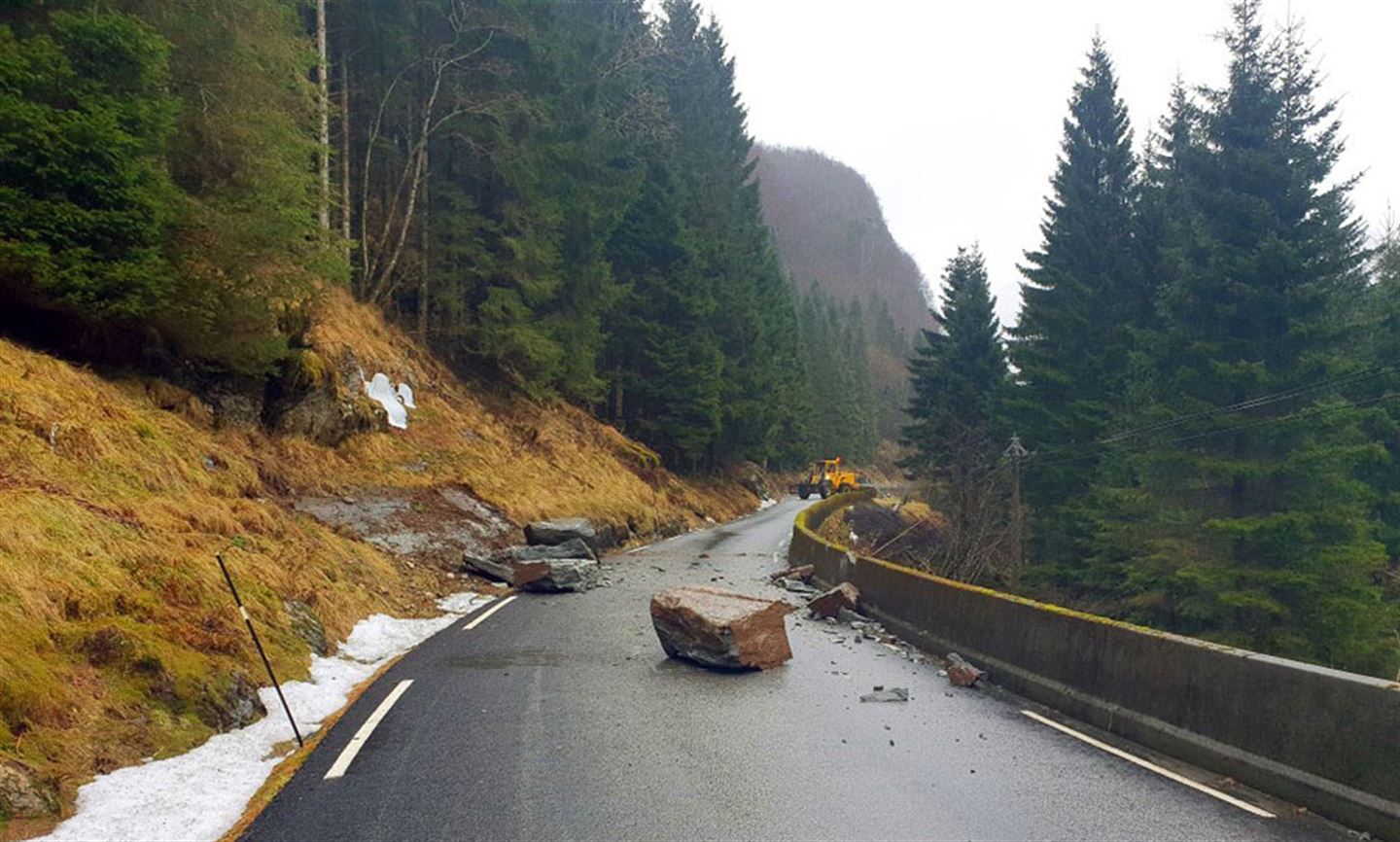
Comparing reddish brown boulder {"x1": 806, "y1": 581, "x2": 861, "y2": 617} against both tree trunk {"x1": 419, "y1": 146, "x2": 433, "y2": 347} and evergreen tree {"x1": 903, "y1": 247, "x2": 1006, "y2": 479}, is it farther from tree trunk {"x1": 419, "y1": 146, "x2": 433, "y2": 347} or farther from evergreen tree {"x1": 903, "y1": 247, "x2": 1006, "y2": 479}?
evergreen tree {"x1": 903, "y1": 247, "x2": 1006, "y2": 479}

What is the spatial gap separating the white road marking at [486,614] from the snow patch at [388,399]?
8.59 metres

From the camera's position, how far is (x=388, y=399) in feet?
79.5

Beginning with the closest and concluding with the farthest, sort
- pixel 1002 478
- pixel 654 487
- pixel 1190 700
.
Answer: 1. pixel 1190 700
2. pixel 1002 478
3. pixel 654 487

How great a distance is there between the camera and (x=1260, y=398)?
20828mm

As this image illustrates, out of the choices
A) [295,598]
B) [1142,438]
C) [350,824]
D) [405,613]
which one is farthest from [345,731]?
[1142,438]

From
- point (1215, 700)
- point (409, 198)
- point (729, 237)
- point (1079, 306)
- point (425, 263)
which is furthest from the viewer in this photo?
point (729, 237)

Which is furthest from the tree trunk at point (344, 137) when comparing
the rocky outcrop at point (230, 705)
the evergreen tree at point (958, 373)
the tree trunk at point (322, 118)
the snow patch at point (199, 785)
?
the evergreen tree at point (958, 373)

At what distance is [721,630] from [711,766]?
3889mm

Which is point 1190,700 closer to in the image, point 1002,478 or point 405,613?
point 405,613

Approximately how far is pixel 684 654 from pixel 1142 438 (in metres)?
19.1

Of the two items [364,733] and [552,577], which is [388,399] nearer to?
[552,577]

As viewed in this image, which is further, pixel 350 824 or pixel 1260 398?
pixel 1260 398

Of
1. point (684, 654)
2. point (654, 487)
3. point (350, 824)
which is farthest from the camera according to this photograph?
point (654, 487)

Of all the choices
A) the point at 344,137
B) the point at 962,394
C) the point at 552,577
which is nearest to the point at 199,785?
the point at 552,577
